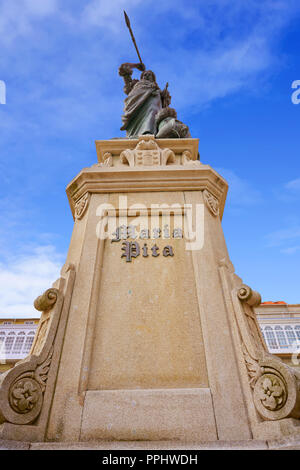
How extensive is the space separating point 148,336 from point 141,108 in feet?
19.6

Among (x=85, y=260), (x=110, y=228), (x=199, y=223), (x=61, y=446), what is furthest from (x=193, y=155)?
(x=61, y=446)

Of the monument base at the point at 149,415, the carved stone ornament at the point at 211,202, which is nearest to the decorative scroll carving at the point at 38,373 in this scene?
the monument base at the point at 149,415

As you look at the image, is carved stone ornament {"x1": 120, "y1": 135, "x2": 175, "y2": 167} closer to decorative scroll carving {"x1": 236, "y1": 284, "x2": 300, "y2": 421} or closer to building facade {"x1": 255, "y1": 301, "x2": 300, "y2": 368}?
decorative scroll carving {"x1": 236, "y1": 284, "x2": 300, "y2": 421}

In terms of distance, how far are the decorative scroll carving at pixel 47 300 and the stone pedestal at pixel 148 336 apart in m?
0.01

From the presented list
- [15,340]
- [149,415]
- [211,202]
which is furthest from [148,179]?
[15,340]

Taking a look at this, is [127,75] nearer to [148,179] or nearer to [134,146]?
[134,146]

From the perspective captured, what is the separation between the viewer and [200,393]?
2631mm

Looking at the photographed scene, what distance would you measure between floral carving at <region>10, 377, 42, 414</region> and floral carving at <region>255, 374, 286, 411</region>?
1815 millimetres

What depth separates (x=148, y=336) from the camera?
309 cm

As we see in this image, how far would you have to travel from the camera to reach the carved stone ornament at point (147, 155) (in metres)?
4.95

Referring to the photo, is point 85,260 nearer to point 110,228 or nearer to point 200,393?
point 110,228

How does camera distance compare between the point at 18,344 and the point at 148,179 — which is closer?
the point at 148,179

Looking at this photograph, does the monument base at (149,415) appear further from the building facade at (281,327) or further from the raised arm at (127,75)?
the building facade at (281,327)

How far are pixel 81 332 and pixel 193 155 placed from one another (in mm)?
3926
